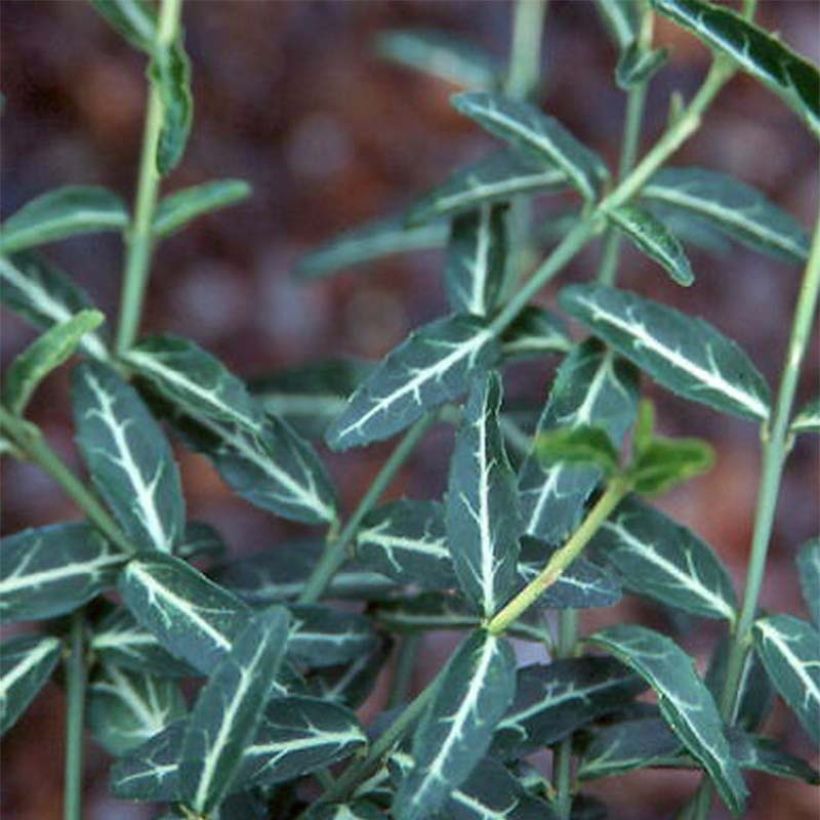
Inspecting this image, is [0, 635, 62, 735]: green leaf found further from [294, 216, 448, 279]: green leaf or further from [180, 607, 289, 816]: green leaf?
[294, 216, 448, 279]: green leaf

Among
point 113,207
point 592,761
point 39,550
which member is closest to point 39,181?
point 113,207

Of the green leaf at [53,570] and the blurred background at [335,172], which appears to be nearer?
the green leaf at [53,570]

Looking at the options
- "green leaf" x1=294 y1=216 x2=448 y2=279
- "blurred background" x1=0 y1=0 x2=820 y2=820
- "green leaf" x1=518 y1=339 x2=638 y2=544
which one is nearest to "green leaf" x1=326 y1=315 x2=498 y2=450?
"green leaf" x1=518 y1=339 x2=638 y2=544

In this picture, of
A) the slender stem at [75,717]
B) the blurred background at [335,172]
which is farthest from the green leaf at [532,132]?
the blurred background at [335,172]

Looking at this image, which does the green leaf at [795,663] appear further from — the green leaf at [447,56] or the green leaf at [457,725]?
the green leaf at [447,56]

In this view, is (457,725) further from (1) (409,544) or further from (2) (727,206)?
(2) (727,206)

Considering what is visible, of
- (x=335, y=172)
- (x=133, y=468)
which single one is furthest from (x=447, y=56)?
(x=335, y=172)
